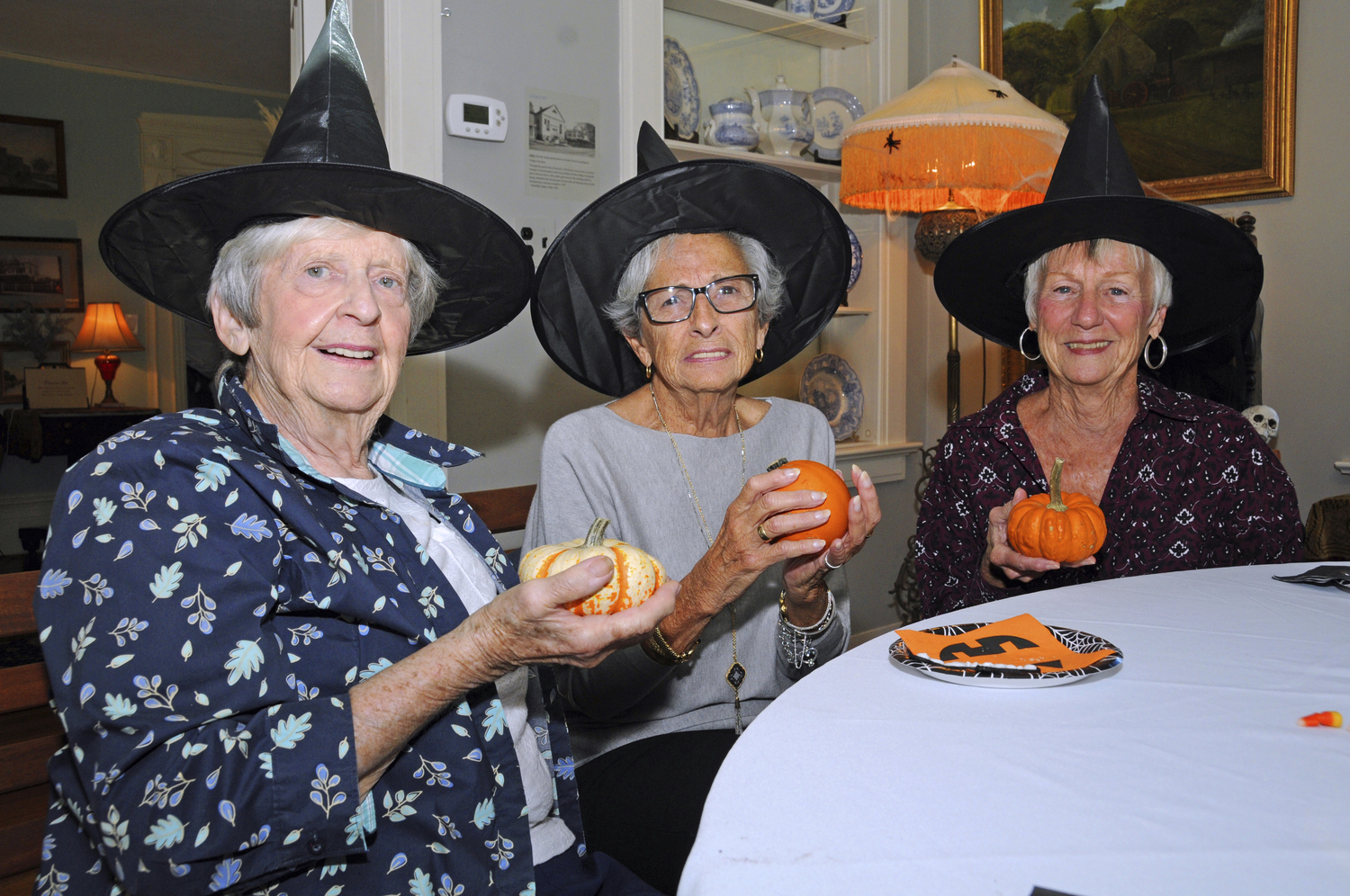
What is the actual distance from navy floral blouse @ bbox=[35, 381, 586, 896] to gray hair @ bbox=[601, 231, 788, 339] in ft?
2.91

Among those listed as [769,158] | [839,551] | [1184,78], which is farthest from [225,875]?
[1184,78]

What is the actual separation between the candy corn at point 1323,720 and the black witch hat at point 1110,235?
125 centimetres

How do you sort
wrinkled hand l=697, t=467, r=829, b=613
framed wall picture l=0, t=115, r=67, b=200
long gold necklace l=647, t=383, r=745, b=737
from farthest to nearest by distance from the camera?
1. framed wall picture l=0, t=115, r=67, b=200
2. long gold necklace l=647, t=383, r=745, b=737
3. wrinkled hand l=697, t=467, r=829, b=613

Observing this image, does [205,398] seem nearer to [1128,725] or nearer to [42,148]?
[42,148]

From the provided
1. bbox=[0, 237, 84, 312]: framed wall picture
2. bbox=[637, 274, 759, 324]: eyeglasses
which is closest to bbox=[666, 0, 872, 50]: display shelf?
bbox=[637, 274, 759, 324]: eyeglasses

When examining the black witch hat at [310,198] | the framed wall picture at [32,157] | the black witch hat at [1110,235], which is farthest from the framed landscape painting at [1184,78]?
the framed wall picture at [32,157]

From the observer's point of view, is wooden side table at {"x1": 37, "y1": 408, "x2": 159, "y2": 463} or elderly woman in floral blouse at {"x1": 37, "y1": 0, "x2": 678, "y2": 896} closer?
elderly woman in floral blouse at {"x1": 37, "y1": 0, "x2": 678, "y2": 896}

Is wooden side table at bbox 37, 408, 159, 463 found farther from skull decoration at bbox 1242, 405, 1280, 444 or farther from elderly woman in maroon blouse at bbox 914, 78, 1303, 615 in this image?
skull decoration at bbox 1242, 405, 1280, 444

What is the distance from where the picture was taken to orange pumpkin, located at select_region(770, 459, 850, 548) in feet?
4.65

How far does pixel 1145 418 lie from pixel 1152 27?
259cm

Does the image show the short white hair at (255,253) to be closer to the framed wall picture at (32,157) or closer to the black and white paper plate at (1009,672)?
the black and white paper plate at (1009,672)

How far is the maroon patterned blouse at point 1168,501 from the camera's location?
1.95 metres

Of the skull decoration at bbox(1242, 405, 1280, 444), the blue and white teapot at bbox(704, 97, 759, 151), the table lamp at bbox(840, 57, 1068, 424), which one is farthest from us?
the blue and white teapot at bbox(704, 97, 759, 151)

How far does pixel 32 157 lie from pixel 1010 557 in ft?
25.1
